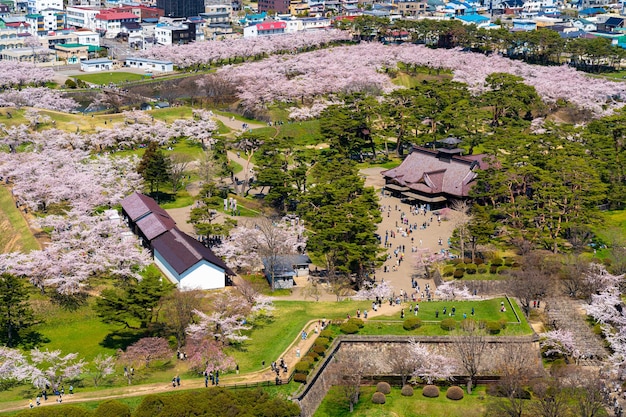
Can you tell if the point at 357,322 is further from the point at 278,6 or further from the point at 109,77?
the point at 278,6

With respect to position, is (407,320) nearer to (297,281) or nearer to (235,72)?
(297,281)

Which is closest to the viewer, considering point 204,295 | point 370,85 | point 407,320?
point 407,320

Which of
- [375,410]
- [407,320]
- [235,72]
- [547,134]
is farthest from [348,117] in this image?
[375,410]

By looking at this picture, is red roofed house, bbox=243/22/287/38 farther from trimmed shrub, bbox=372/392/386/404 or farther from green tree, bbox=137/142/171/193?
trimmed shrub, bbox=372/392/386/404

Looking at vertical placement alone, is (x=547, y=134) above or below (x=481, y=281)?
above

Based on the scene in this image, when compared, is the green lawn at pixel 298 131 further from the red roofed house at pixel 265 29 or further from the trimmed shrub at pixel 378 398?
the red roofed house at pixel 265 29

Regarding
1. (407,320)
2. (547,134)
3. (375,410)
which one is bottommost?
(375,410)

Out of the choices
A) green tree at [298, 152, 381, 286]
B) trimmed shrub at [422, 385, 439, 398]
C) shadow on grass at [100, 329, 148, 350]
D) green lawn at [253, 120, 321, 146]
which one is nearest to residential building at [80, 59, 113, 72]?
green lawn at [253, 120, 321, 146]
